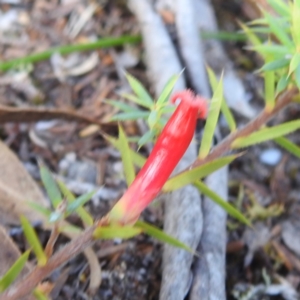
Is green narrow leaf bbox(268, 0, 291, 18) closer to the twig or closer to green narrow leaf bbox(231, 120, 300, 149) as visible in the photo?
the twig

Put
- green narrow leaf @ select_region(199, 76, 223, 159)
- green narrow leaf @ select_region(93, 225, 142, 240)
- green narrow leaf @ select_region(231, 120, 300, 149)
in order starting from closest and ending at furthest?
1. green narrow leaf @ select_region(93, 225, 142, 240)
2. green narrow leaf @ select_region(199, 76, 223, 159)
3. green narrow leaf @ select_region(231, 120, 300, 149)

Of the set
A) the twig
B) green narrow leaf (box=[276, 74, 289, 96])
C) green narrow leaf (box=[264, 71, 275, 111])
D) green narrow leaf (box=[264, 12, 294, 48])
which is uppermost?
green narrow leaf (box=[264, 12, 294, 48])

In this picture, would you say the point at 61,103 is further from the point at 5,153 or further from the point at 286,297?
the point at 286,297

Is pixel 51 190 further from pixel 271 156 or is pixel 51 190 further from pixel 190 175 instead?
pixel 271 156

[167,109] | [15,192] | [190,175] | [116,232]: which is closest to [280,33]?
[167,109]

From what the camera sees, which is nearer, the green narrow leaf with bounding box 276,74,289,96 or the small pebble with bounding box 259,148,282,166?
the green narrow leaf with bounding box 276,74,289,96

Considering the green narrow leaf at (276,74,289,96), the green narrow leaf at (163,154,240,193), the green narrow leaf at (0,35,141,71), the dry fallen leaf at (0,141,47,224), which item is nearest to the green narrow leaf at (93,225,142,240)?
the green narrow leaf at (163,154,240,193)

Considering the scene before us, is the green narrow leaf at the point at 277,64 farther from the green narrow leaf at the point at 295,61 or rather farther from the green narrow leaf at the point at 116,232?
the green narrow leaf at the point at 116,232

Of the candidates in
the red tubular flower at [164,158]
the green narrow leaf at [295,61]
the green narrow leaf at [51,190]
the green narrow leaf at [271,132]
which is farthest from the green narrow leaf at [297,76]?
the green narrow leaf at [51,190]
